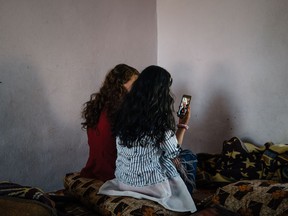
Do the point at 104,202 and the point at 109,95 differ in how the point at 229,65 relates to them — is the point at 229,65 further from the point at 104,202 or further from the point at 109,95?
the point at 104,202

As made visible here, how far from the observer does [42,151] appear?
220 cm

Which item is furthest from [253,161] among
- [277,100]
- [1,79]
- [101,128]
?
[1,79]

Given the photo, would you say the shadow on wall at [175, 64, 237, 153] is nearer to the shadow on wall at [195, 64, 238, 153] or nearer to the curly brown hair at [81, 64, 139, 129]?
the shadow on wall at [195, 64, 238, 153]

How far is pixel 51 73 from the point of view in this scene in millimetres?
2195

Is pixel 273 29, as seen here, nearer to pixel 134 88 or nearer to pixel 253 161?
pixel 253 161

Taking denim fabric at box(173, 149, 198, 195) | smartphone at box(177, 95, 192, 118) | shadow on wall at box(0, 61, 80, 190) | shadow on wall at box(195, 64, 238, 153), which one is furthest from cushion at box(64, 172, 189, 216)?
shadow on wall at box(195, 64, 238, 153)

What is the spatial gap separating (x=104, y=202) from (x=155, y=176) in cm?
30

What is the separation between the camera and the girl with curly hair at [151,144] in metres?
1.40

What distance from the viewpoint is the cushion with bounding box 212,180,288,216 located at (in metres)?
1.36

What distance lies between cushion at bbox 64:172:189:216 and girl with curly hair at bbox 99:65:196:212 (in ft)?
0.11

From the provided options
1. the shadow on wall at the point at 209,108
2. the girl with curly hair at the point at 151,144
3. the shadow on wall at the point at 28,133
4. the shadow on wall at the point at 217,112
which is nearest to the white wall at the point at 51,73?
the shadow on wall at the point at 28,133

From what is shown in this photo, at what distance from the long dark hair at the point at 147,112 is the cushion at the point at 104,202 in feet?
0.88

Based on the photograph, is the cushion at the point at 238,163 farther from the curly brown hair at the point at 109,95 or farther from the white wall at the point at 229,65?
the curly brown hair at the point at 109,95

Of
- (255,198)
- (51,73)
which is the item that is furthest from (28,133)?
(255,198)
